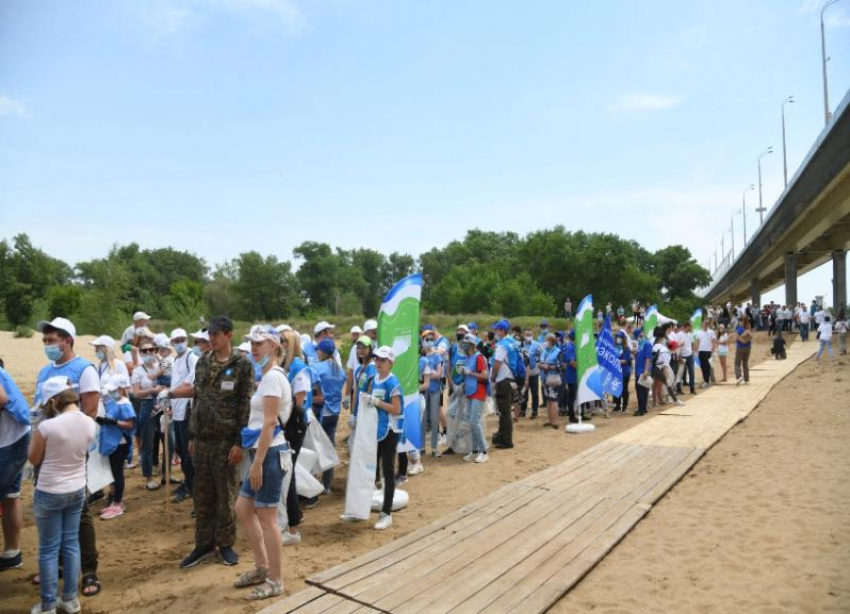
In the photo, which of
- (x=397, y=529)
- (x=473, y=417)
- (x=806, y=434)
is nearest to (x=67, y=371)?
(x=397, y=529)

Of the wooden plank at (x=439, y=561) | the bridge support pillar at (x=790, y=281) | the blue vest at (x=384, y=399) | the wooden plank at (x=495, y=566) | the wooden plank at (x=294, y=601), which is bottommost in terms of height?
the wooden plank at (x=495, y=566)

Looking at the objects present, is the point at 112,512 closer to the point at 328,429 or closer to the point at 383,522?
the point at 328,429

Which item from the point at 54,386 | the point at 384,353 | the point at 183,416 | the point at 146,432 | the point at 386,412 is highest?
the point at 384,353

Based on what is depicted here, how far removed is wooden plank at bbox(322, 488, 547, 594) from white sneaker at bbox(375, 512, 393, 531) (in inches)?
21.2

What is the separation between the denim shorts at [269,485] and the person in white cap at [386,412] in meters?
1.51

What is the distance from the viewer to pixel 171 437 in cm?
704

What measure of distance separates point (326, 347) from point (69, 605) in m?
3.60

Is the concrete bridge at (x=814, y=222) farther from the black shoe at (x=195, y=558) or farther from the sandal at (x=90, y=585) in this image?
the sandal at (x=90, y=585)

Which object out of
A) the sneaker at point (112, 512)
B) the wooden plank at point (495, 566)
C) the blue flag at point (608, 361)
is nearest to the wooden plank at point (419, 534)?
the wooden plank at point (495, 566)

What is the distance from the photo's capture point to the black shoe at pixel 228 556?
4.64 metres

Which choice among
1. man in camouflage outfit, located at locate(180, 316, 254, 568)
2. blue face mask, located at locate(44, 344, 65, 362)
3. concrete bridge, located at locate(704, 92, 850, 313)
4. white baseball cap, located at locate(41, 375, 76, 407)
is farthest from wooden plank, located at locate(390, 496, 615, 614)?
concrete bridge, located at locate(704, 92, 850, 313)

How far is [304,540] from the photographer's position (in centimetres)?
527

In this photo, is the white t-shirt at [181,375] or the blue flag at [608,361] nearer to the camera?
the white t-shirt at [181,375]

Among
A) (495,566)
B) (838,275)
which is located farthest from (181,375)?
(838,275)
